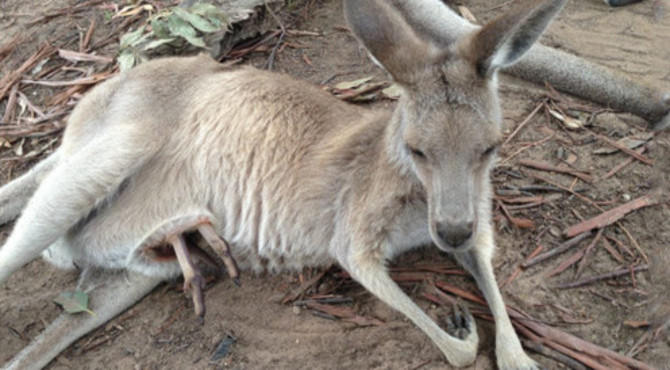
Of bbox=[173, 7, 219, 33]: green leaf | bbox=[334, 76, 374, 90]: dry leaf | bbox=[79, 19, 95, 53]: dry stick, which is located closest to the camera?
bbox=[334, 76, 374, 90]: dry leaf

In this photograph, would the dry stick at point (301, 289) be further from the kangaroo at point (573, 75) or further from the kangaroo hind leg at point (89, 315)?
the kangaroo at point (573, 75)

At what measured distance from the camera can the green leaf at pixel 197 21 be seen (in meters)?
4.35

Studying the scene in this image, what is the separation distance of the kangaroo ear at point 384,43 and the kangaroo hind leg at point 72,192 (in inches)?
52.5

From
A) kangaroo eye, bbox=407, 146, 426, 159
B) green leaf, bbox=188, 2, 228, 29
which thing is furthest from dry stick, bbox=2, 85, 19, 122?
kangaroo eye, bbox=407, 146, 426, 159

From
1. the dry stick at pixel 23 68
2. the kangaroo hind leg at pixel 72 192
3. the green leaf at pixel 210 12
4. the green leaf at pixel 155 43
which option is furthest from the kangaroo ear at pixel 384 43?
the dry stick at pixel 23 68

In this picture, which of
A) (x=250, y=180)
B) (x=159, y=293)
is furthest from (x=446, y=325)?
(x=159, y=293)

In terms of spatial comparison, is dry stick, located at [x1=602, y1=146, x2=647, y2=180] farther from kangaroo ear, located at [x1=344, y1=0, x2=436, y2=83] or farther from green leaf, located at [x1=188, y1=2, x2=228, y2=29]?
green leaf, located at [x1=188, y1=2, x2=228, y2=29]

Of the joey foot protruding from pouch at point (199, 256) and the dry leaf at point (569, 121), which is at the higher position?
the joey foot protruding from pouch at point (199, 256)

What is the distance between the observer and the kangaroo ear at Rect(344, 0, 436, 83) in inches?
104

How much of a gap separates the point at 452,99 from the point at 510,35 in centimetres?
33

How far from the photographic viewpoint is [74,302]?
3.15 metres

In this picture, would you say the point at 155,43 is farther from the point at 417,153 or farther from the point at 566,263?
the point at 566,263

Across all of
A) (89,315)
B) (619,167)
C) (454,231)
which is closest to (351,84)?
(619,167)

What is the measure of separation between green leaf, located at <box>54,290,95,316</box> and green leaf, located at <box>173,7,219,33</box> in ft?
6.64
